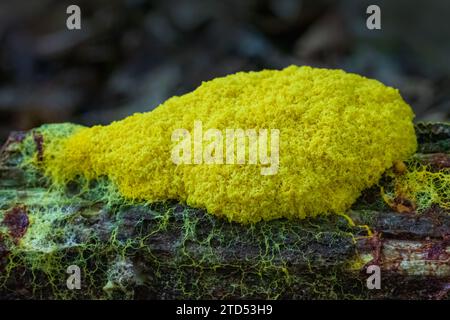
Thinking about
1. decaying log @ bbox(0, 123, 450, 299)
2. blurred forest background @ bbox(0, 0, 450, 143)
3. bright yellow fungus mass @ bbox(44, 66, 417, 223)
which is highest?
blurred forest background @ bbox(0, 0, 450, 143)

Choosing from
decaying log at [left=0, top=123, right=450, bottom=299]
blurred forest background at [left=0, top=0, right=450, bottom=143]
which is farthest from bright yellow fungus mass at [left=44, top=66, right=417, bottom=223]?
blurred forest background at [left=0, top=0, right=450, bottom=143]

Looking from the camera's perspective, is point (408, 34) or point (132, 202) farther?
point (408, 34)

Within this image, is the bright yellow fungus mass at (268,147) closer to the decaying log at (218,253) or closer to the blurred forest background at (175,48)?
the decaying log at (218,253)

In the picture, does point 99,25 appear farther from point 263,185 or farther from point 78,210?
point 263,185

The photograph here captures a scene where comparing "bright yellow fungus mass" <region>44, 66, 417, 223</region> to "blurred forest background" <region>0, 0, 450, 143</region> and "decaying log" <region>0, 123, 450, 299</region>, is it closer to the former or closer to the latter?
"decaying log" <region>0, 123, 450, 299</region>

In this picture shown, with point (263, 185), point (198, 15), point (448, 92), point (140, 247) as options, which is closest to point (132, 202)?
point (140, 247)

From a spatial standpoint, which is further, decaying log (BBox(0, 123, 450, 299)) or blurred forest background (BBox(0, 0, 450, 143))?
blurred forest background (BBox(0, 0, 450, 143))

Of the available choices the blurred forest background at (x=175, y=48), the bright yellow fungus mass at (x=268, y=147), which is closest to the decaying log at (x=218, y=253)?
the bright yellow fungus mass at (x=268, y=147)
